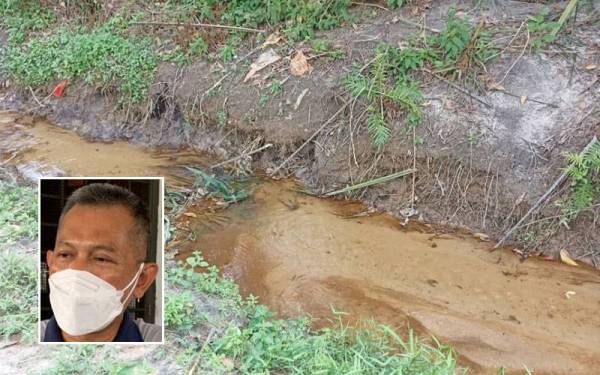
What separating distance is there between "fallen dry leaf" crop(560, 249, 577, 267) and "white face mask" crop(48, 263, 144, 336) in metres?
3.67

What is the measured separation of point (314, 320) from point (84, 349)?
1.59 m

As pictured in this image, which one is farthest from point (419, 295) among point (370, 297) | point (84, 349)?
point (84, 349)

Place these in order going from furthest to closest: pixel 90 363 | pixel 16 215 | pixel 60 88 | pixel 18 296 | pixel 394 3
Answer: pixel 60 88
pixel 394 3
pixel 16 215
pixel 18 296
pixel 90 363

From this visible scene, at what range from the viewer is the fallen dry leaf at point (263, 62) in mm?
5512

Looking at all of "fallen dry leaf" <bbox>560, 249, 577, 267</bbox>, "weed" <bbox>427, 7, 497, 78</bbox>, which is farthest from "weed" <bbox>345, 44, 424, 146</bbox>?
"fallen dry leaf" <bbox>560, 249, 577, 267</bbox>

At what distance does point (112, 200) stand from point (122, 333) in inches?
17.4

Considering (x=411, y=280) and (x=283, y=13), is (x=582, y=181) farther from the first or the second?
(x=283, y=13)

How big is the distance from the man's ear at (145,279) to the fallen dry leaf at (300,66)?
12.3ft

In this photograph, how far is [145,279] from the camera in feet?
6.12

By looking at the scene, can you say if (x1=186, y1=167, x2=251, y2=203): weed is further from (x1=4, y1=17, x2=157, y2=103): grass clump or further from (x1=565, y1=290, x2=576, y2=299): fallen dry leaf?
(x1=565, y1=290, x2=576, y2=299): fallen dry leaf

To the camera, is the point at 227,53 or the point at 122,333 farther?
the point at 227,53

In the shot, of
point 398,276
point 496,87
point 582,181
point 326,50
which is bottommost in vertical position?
point 398,276

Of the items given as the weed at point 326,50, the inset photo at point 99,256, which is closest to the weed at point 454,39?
the weed at point 326,50

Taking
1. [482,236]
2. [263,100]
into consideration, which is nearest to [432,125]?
[482,236]
